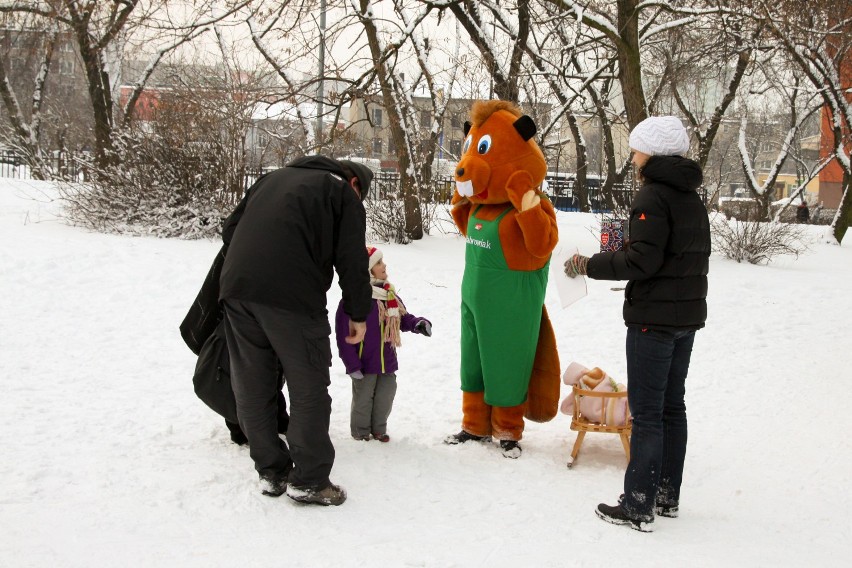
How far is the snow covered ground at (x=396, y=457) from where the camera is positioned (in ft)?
11.5

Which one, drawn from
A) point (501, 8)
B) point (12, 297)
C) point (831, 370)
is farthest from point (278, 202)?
point (501, 8)

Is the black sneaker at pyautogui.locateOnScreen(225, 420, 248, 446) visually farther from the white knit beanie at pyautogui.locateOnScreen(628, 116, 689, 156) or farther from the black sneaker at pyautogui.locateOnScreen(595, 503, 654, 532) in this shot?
the white knit beanie at pyautogui.locateOnScreen(628, 116, 689, 156)

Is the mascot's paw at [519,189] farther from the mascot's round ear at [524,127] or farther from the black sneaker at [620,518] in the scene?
the black sneaker at [620,518]

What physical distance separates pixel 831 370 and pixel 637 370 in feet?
13.4

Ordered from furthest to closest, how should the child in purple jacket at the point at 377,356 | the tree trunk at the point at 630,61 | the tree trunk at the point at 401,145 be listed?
1. the tree trunk at the point at 401,145
2. the tree trunk at the point at 630,61
3. the child in purple jacket at the point at 377,356

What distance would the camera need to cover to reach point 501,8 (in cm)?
1280

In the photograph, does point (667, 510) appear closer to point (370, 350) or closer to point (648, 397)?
point (648, 397)

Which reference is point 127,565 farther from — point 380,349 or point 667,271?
point 667,271

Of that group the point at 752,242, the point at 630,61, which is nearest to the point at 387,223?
the point at 630,61

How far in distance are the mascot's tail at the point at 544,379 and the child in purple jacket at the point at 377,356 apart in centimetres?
76

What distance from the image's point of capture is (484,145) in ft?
16.2

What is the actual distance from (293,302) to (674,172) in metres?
1.92

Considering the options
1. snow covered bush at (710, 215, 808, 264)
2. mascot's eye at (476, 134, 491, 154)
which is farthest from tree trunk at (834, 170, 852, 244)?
mascot's eye at (476, 134, 491, 154)

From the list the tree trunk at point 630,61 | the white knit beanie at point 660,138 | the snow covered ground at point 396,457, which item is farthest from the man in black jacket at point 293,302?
the tree trunk at point 630,61
